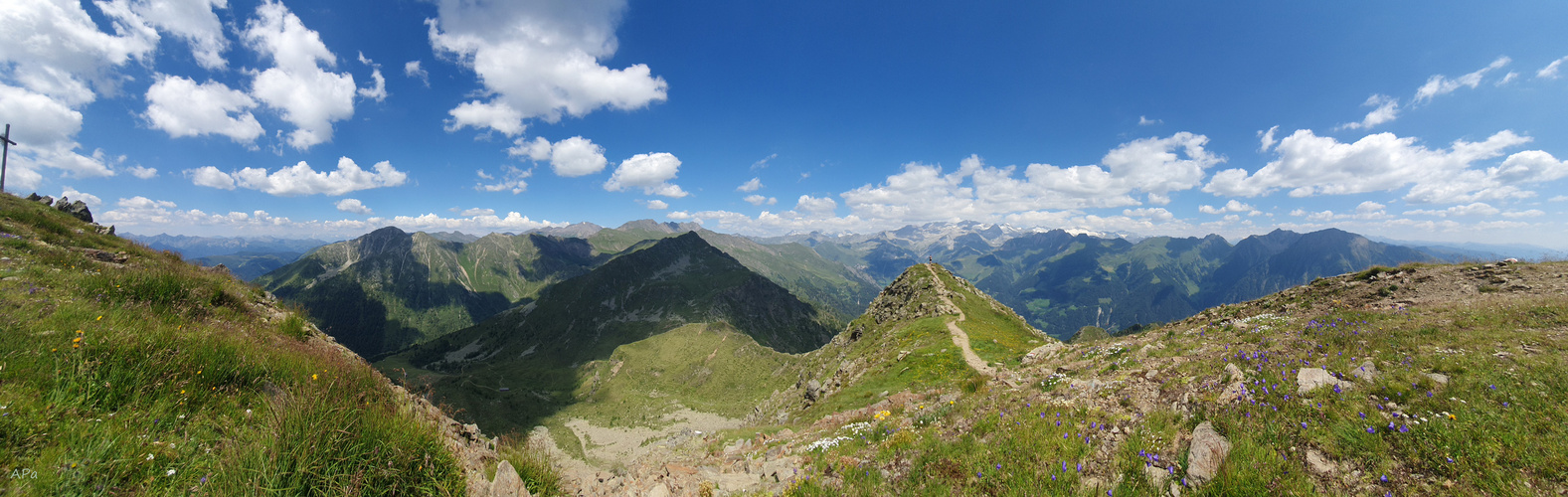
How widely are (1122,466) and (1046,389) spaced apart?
6.05 m

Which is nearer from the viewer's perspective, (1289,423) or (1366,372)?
(1289,423)

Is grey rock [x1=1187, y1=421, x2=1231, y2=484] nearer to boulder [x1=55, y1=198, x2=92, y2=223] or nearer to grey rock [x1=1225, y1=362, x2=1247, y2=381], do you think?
grey rock [x1=1225, y1=362, x2=1247, y2=381]

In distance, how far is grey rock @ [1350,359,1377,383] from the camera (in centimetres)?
751

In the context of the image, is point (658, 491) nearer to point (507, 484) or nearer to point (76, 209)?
point (507, 484)

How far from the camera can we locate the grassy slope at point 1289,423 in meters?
5.14

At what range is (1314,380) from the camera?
7496 mm

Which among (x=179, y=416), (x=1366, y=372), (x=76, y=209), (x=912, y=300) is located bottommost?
(x=912, y=300)

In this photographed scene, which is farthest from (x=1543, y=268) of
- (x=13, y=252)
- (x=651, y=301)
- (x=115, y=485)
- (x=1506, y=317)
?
(x=651, y=301)

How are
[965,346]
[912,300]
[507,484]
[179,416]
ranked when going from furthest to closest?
[912,300], [965,346], [507,484], [179,416]

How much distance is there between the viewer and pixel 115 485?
3635mm

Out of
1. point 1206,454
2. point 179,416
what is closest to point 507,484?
point 179,416

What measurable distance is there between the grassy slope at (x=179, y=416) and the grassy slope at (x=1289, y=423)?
18.3ft

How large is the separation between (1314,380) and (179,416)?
1605cm

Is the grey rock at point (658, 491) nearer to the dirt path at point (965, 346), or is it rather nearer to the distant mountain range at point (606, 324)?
the dirt path at point (965, 346)
